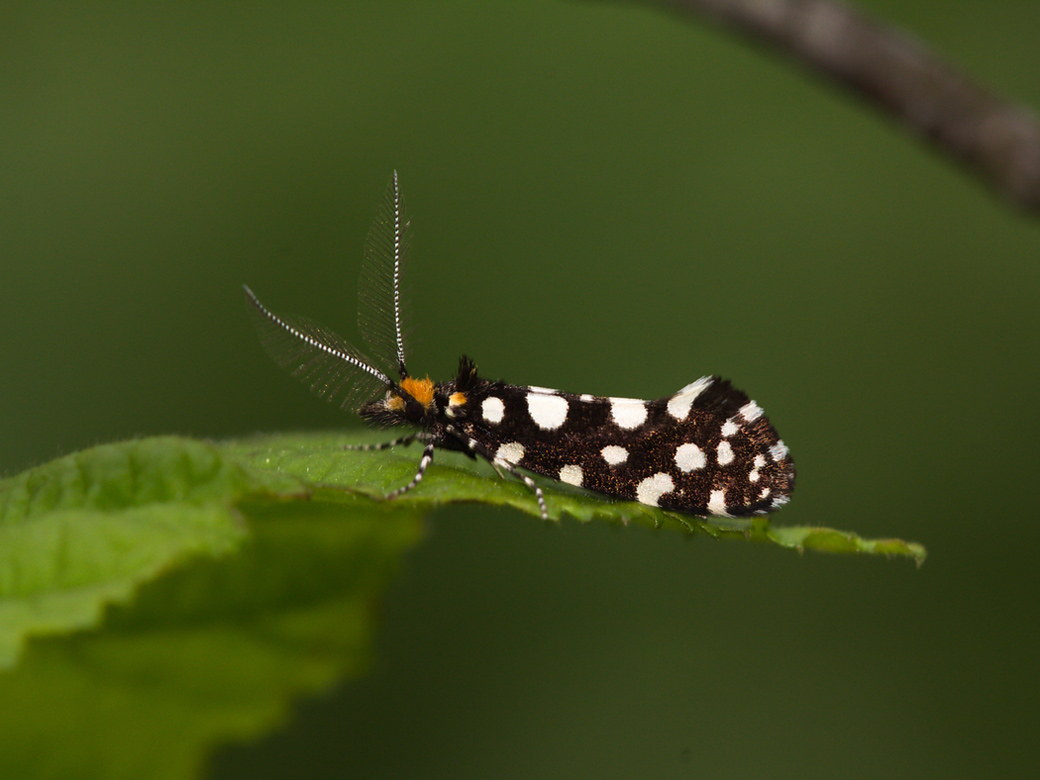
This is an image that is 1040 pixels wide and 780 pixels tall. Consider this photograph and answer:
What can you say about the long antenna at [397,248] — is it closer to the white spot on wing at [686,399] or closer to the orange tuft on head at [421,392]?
the orange tuft on head at [421,392]

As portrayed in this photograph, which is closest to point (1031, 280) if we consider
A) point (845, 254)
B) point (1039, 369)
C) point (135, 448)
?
point (1039, 369)

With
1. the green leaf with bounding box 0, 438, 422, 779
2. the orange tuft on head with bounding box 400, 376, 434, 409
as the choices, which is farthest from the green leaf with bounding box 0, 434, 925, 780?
the orange tuft on head with bounding box 400, 376, 434, 409

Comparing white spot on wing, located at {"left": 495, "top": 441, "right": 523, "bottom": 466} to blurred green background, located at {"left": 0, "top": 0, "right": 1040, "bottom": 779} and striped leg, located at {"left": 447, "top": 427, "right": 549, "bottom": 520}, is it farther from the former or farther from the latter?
blurred green background, located at {"left": 0, "top": 0, "right": 1040, "bottom": 779}

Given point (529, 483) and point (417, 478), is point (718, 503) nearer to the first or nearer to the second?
point (529, 483)

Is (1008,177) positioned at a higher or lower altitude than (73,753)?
higher

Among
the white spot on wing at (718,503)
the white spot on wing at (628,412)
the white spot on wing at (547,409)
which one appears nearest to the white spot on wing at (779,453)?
the white spot on wing at (718,503)

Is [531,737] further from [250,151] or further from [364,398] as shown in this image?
[250,151]
